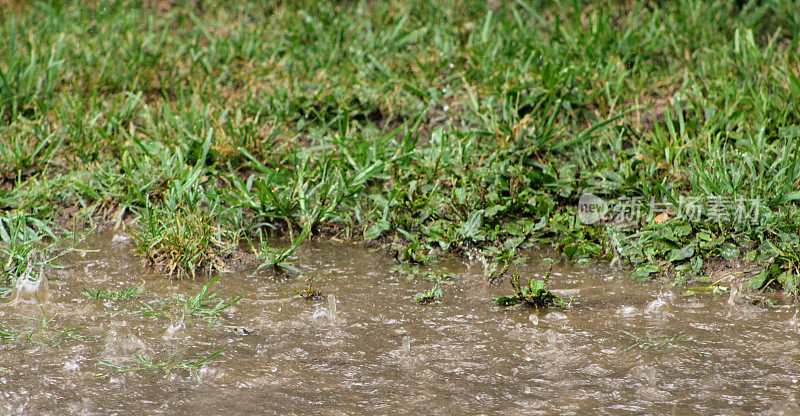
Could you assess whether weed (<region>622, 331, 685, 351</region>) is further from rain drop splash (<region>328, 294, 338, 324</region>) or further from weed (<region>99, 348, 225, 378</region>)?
weed (<region>99, 348, 225, 378</region>)

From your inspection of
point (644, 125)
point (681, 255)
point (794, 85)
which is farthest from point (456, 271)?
point (794, 85)

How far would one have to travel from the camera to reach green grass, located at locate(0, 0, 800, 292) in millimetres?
3982

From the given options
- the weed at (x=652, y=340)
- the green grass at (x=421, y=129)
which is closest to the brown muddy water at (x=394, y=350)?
the weed at (x=652, y=340)

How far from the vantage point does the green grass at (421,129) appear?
13.1 ft

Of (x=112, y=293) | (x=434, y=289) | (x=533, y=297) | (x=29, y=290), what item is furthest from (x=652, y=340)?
(x=29, y=290)

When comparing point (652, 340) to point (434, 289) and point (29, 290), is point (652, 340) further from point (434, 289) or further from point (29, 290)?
point (29, 290)

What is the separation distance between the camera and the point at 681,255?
3.76m

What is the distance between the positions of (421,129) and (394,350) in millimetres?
2367

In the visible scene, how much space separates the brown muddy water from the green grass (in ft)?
1.02

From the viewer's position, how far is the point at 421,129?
5121 mm

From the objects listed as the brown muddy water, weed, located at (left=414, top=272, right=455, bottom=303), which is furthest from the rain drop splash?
weed, located at (left=414, top=272, right=455, bottom=303)

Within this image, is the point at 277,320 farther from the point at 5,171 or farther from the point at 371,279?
the point at 5,171

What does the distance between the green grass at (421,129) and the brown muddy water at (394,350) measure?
1.02ft

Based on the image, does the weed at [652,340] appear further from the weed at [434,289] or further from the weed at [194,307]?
the weed at [194,307]
